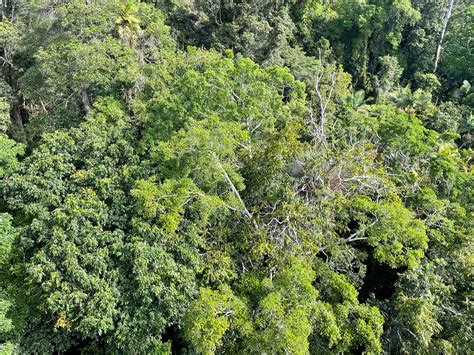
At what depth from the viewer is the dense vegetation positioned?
413 inches

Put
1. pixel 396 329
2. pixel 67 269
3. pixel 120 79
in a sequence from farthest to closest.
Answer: pixel 120 79 < pixel 396 329 < pixel 67 269

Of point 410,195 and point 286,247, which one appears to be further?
point 410,195

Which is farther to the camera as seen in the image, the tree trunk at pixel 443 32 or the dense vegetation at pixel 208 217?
→ the tree trunk at pixel 443 32

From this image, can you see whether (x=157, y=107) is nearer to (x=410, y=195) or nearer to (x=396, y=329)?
(x=410, y=195)

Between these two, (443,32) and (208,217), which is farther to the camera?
(443,32)

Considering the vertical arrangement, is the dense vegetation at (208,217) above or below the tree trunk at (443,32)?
below

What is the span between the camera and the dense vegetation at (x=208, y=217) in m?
10.5

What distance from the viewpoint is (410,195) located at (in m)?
13.7

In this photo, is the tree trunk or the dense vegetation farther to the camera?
the tree trunk

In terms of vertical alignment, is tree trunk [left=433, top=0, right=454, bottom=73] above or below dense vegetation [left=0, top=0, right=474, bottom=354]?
above

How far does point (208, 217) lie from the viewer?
11992 millimetres

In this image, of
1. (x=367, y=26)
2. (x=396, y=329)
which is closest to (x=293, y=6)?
(x=367, y=26)

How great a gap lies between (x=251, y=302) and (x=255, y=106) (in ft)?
24.9

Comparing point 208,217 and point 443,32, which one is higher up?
point 443,32
